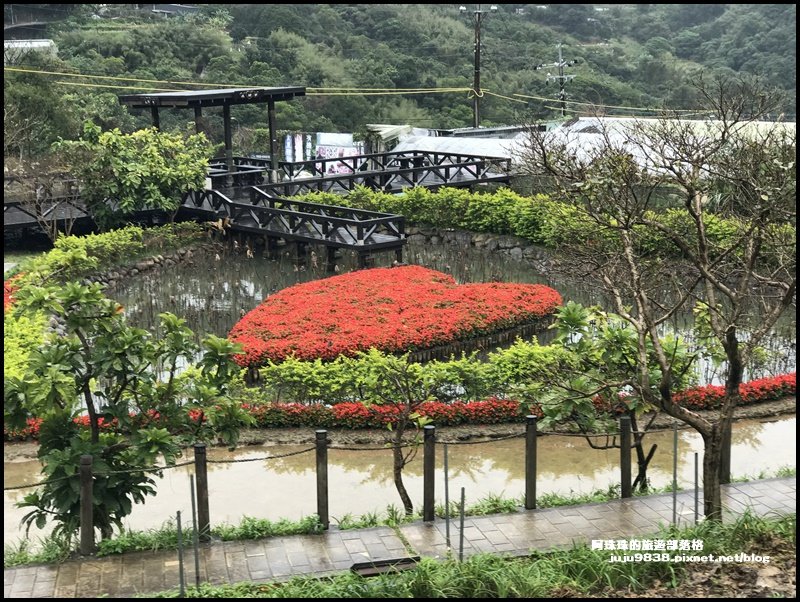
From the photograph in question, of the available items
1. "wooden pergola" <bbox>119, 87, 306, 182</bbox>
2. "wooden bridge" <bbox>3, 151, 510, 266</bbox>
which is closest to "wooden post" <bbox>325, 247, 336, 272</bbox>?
"wooden bridge" <bbox>3, 151, 510, 266</bbox>

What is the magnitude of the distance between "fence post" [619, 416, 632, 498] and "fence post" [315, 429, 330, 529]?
2566 millimetres

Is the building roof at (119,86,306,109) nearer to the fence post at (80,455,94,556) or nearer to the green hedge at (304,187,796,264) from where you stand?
the green hedge at (304,187,796,264)

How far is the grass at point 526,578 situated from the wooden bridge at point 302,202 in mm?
12372

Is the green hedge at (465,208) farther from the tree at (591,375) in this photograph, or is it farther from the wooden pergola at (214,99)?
the tree at (591,375)

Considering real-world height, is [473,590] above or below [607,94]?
below

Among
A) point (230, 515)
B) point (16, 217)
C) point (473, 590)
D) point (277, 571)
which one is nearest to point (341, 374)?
point (230, 515)

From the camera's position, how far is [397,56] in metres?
46.7

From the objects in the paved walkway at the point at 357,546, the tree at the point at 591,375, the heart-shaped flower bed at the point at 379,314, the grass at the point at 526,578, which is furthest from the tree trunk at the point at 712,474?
the heart-shaped flower bed at the point at 379,314

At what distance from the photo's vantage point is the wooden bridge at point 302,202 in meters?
20.1

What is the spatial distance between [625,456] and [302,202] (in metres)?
12.8

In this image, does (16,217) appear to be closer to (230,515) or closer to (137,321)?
(137,321)

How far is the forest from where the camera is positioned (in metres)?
40.8

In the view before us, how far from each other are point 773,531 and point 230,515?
4.71 metres

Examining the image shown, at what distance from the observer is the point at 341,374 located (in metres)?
12.4
